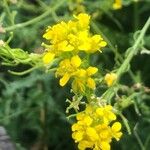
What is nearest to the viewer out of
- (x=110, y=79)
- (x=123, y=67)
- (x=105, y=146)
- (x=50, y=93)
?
(x=105, y=146)

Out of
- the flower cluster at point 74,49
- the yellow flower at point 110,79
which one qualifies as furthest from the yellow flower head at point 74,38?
the yellow flower at point 110,79

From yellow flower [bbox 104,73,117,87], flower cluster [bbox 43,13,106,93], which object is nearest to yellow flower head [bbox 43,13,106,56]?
flower cluster [bbox 43,13,106,93]

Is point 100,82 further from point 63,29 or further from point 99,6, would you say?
point 99,6

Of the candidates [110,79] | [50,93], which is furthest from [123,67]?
[50,93]

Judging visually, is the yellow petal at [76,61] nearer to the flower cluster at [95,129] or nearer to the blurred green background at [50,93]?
the flower cluster at [95,129]

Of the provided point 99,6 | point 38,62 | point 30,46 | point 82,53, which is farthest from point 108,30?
point 82,53

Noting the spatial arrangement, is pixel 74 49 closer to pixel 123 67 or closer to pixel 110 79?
pixel 110 79
